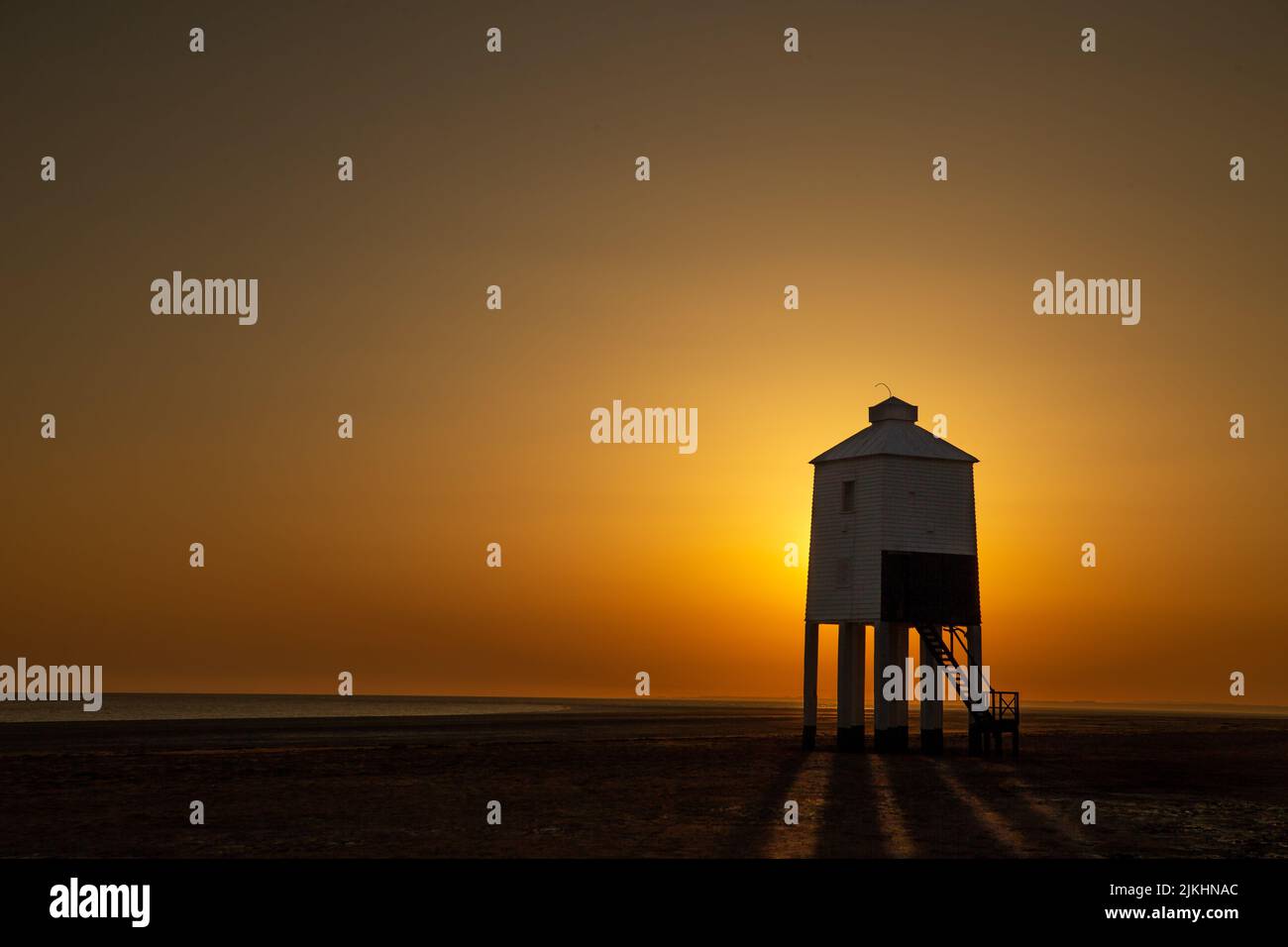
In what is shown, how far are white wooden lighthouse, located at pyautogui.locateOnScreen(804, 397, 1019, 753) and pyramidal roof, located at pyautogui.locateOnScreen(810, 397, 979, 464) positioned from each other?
0.04 metres

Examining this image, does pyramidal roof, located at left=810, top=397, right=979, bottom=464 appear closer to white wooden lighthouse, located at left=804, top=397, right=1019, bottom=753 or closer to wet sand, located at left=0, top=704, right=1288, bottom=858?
white wooden lighthouse, located at left=804, top=397, right=1019, bottom=753

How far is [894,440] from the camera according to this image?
44.0 metres

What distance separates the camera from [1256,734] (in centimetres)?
7425

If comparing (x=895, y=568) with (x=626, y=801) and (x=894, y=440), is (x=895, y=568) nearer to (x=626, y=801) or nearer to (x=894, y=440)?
(x=894, y=440)

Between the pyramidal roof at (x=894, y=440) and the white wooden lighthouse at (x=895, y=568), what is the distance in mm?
45

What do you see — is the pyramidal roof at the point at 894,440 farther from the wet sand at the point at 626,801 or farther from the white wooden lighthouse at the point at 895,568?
the wet sand at the point at 626,801

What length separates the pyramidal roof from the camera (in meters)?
43.7

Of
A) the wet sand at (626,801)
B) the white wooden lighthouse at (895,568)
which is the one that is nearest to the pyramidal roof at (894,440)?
the white wooden lighthouse at (895,568)

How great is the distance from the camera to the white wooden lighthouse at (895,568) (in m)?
43.1

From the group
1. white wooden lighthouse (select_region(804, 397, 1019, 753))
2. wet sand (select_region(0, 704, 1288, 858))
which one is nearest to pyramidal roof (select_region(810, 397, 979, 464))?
white wooden lighthouse (select_region(804, 397, 1019, 753))

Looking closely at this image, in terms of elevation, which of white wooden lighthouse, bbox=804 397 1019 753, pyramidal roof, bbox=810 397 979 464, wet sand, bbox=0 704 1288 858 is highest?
pyramidal roof, bbox=810 397 979 464
